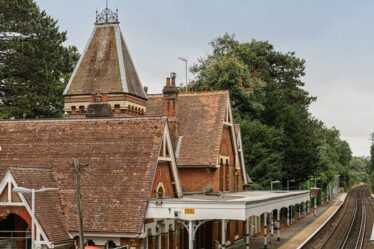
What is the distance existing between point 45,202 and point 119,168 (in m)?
3.72

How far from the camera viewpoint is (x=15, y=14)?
50062 mm

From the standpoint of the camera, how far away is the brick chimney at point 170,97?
1449 inches

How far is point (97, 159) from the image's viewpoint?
93.6 feet

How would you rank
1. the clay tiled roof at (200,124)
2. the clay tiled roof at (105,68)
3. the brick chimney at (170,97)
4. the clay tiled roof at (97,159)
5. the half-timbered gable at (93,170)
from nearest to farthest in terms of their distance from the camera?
1. the half-timbered gable at (93,170)
2. the clay tiled roof at (97,159)
3. the clay tiled roof at (200,124)
4. the brick chimney at (170,97)
5. the clay tiled roof at (105,68)

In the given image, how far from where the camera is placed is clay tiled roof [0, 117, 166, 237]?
2619 cm

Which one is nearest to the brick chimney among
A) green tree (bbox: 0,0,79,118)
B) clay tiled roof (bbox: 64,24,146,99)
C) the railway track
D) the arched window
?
clay tiled roof (bbox: 64,24,146,99)

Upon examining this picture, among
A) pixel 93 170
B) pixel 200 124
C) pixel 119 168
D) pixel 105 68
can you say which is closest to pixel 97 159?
pixel 93 170

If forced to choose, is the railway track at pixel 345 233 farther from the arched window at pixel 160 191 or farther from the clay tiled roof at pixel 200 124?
the arched window at pixel 160 191

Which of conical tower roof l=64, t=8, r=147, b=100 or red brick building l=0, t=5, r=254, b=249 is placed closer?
red brick building l=0, t=5, r=254, b=249

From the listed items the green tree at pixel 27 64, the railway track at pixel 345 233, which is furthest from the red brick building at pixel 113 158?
the green tree at pixel 27 64

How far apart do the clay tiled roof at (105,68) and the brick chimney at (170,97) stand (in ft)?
8.29

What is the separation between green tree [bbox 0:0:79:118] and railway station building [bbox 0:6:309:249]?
11.7 metres

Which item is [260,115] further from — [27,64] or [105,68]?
[105,68]

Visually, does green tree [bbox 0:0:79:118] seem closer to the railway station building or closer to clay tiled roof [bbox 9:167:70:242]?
the railway station building
